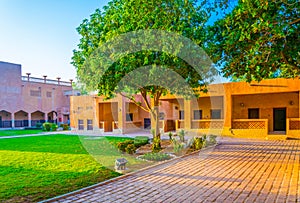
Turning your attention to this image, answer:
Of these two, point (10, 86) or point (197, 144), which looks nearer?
point (197, 144)

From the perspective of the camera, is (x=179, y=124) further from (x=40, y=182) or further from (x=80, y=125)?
(x=40, y=182)

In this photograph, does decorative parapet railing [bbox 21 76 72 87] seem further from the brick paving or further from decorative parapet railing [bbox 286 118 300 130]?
the brick paving

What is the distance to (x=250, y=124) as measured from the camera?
18891mm

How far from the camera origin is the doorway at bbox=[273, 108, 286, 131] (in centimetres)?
2008

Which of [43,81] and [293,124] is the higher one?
[43,81]

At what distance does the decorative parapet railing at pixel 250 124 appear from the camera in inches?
721

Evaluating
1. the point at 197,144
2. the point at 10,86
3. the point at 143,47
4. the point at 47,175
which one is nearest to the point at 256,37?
the point at 143,47

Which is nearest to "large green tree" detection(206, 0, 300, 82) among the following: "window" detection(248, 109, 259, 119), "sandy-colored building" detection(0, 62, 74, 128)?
"window" detection(248, 109, 259, 119)

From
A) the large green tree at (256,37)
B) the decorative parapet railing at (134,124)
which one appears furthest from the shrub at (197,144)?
the decorative parapet railing at (134,124)

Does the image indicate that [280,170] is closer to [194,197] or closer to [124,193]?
[194,197]

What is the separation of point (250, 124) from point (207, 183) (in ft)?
44.5

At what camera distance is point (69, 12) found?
48.4 feet

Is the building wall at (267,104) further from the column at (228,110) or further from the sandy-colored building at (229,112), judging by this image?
the column at (228,110)

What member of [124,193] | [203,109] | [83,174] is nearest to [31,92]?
[203,109]
